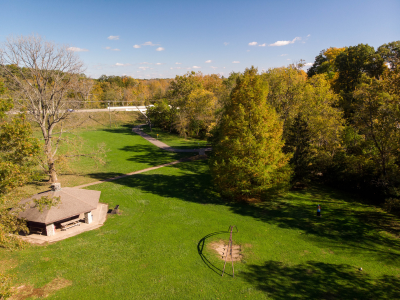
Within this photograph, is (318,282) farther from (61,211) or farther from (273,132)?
(61,211)

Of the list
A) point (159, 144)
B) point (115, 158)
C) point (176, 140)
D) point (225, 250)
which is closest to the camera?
point (225, 250)

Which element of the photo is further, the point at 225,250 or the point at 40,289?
the point at 225,250

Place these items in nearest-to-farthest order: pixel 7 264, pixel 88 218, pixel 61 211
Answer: pixel 7 264
pixel 61 211
pixel 88 218

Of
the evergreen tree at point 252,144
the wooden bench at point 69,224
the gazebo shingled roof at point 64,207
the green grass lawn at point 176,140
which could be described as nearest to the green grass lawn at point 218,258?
the wooden bench at point 69,224

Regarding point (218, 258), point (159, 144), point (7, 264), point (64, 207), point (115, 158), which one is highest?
point (159, 144)

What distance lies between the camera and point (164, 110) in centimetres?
6094

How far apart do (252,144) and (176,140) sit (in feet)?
114

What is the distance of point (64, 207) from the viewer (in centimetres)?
1527

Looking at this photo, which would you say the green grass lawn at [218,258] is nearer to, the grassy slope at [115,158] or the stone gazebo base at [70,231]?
the stone gazebo base at [70,231]

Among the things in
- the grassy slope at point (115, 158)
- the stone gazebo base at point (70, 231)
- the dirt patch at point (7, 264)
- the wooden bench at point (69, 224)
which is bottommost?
the dirt patch at point (7, 264)

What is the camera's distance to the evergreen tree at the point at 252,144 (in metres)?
19.2

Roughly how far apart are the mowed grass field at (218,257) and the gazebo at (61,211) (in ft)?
4.87

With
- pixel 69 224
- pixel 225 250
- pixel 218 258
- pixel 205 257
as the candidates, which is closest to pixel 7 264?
pixel 69 224

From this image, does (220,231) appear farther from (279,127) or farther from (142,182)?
(142,182)
